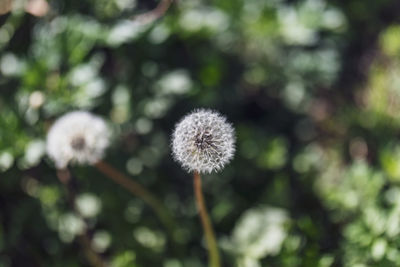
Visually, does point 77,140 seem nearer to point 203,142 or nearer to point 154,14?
point 203,142

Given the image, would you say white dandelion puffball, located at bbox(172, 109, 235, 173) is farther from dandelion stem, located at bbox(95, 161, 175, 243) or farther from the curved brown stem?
the curved brown stem

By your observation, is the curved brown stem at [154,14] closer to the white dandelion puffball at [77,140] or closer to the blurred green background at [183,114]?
the blurred green background at [183,114]

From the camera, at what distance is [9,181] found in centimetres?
290

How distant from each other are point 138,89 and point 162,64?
28 cm

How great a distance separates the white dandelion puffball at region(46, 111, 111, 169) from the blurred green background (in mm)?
98

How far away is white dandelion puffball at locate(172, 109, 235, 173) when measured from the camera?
72.7 inches

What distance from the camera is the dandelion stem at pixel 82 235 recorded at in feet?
9.55

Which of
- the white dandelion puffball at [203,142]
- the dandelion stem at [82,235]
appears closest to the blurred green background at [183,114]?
the dandelion stem at [82,235]

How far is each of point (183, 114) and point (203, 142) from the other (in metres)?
1.37

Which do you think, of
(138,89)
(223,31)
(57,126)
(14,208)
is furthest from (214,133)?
(14,208)

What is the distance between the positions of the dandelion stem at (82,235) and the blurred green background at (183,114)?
0.04 m

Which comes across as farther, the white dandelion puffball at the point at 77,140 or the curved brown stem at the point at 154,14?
the curved brown stem at the point at 154,14

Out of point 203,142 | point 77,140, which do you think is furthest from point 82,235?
point 203,142

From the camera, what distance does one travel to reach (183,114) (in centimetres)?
323
